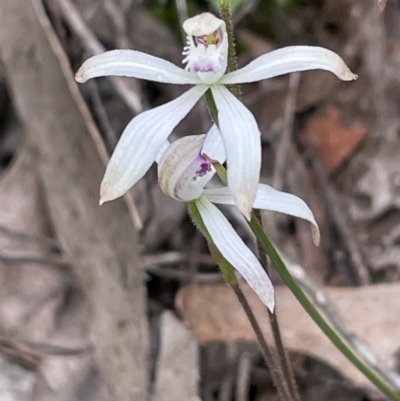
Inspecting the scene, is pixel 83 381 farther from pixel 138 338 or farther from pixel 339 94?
pixel 339 94

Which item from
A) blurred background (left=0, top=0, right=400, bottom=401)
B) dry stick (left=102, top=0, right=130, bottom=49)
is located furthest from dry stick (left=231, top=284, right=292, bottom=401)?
dry stick (left=102, top=0, right=130, bottom=49)

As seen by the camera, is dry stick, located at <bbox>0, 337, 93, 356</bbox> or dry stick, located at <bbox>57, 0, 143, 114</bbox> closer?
dry stick, located at <bbox>0, 337, 93, 356</bbox>

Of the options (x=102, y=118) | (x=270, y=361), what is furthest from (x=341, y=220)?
(x=270, y=361)

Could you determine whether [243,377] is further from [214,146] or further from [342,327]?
[214,146]

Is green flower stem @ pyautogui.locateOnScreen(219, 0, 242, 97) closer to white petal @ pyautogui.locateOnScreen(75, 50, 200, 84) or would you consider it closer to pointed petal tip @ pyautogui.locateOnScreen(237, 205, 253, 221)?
white petal @ pyautogui.locateOnScreen(75, 50, 200, 84)

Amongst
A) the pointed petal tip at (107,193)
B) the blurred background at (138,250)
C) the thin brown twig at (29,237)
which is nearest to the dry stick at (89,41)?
the blurred background at (138,250)

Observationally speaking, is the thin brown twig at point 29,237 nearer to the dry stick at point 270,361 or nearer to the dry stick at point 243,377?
the dry stick at point 243,377
